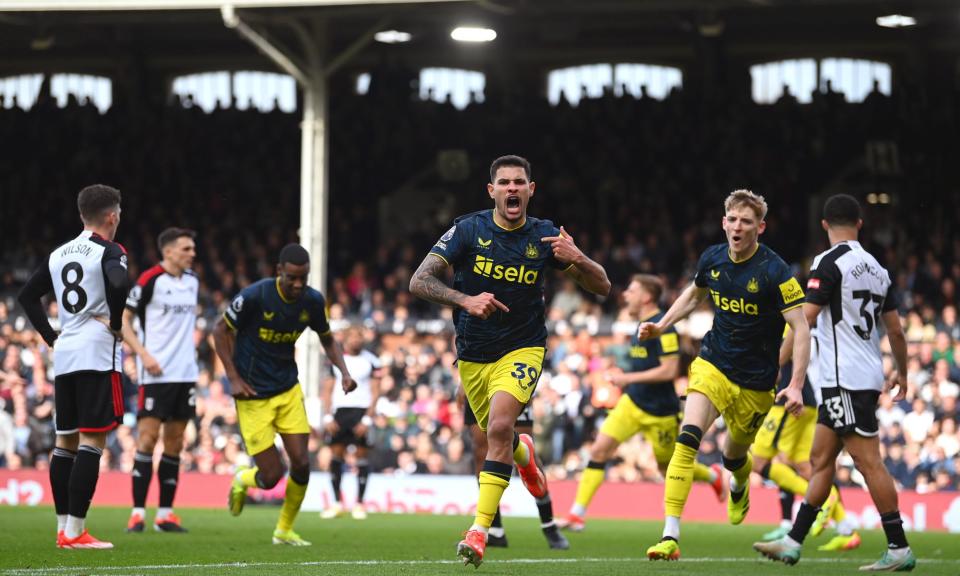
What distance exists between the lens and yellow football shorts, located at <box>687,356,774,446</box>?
9.53 meters

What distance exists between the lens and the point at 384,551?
34.3 feet

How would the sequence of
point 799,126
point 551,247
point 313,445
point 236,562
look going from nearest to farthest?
point 551,247 < point 236,562 < point 313,445 < point 799,126

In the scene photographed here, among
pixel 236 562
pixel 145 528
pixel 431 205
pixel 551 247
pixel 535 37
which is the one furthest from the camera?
pixel 535 37

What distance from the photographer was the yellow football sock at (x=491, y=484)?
7.87m

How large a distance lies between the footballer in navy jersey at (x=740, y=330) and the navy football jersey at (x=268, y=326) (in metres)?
2.68

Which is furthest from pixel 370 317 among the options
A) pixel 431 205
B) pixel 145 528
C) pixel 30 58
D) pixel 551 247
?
pixel 551 247

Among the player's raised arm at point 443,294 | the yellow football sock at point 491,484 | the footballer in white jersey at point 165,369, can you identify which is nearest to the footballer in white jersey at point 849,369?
the yellow football sock at point 491,484

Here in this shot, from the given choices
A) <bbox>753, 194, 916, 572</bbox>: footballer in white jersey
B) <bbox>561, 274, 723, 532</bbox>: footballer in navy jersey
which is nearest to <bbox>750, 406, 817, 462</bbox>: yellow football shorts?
<bbox>561, 274, 723, 532</bbox>: footballer in navy jersey

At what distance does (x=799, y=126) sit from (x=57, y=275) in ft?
65.8

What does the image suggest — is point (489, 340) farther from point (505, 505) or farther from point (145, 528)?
point (505, 505)

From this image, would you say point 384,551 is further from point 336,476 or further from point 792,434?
point 336,476

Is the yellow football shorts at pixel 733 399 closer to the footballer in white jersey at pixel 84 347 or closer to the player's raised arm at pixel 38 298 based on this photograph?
the footballer in white jersey at pixel 84 347

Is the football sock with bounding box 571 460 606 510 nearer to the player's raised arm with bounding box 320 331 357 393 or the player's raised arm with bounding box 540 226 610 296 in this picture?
the player's raised arm with bounding box 320 331 357 393

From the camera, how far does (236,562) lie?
29.5 ft
